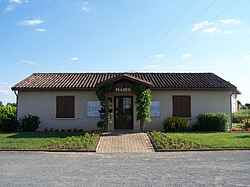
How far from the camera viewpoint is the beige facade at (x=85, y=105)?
2127 cm

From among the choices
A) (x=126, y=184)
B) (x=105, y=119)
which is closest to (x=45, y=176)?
(x=126, y=184)

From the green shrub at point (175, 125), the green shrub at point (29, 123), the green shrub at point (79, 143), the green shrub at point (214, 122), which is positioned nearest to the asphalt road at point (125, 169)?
the green shrub at point (79, 143)

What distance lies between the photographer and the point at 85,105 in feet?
69.9

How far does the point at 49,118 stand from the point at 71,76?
398 centimetres

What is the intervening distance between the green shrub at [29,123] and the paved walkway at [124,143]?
16.3ft

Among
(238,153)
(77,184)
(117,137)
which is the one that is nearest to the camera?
(77,184)

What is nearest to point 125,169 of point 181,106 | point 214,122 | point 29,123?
point 214,122

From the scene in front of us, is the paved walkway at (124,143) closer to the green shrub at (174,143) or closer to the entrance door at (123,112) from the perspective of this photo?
the green shrub at (174,143)

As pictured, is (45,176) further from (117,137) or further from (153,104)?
(153,104)

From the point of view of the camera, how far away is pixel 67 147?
1373 cm

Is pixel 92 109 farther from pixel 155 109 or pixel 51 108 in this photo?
pixel 155 109

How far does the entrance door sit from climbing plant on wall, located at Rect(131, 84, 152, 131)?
175cm

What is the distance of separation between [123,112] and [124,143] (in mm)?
5836

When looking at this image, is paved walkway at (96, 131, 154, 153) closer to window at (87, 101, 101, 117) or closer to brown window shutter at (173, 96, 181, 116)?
window at (87, 101, 101, 117)
